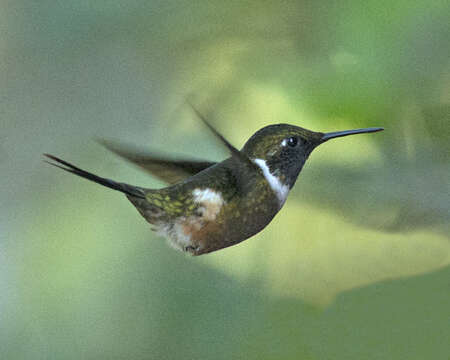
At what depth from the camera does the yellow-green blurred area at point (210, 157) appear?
1.28 m

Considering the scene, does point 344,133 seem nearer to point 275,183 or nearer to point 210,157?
point 275,183

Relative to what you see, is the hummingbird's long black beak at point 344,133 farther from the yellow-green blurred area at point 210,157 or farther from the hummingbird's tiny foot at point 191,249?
the yellow-green blurred area at point 210,157

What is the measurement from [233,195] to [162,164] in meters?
0.15

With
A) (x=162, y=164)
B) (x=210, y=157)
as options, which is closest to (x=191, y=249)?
(x=162, y=164)

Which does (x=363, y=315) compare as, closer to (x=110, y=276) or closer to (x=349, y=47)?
(x=349, y=47)

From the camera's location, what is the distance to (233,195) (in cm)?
76

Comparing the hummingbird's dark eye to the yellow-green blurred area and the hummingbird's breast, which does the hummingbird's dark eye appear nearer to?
the hummingbird's breast

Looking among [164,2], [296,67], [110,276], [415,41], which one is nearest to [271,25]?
[296,67]

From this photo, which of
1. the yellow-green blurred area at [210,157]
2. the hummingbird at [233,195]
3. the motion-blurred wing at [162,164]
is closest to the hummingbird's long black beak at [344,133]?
the hummingbird at [233,195]

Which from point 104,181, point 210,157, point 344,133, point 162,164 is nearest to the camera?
point 104,181

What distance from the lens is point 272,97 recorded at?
152 cm

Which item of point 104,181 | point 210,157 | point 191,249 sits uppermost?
point 104,181

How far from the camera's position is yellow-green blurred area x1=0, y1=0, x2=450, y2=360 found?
128 centimetres

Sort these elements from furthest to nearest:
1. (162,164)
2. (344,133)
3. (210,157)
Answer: (210,157), (162,164), (344,133)
